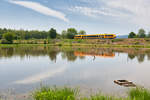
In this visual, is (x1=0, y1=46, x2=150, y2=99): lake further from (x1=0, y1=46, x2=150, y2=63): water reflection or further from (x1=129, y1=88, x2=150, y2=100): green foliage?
(x1=0, y1=46, x2=150, y2=63): water reflection

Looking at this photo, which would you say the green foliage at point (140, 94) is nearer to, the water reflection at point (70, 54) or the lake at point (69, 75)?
the lake at point (69, 75)

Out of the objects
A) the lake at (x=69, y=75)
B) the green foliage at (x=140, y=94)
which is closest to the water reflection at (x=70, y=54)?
the lake at (x=69, y=75)

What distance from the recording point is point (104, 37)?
12706 cm

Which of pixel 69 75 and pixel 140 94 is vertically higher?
pixel 140 94

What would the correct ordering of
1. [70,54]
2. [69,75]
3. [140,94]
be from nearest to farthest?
[140,94], [69,75], [70,54]

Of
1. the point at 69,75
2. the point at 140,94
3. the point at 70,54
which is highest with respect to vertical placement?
the point at 140,94

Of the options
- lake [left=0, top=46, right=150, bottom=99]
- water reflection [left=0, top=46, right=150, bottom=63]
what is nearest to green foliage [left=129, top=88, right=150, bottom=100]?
lake [left=0, top=46, right=150, bottom=99]

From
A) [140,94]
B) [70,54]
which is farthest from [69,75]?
[70,54]

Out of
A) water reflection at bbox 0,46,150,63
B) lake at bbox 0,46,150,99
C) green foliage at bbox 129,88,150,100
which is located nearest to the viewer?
green foliage at bbox 129,88,150,100

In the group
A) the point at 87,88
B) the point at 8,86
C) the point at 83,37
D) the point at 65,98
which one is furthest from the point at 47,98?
the point at 83,37

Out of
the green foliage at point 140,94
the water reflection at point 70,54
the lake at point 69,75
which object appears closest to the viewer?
the green foliage at point 140,94

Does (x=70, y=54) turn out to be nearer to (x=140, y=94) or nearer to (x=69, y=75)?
(x=69, y=75)

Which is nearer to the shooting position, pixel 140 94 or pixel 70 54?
pixel 140 94

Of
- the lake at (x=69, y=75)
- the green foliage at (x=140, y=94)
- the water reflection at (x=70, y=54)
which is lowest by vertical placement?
the water reflection at (x=70, y=54)
